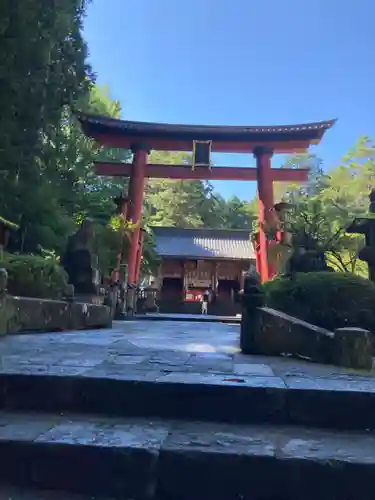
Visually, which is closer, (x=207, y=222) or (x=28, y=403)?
(x=28, y=403)

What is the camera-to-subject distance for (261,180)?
17.7 meters

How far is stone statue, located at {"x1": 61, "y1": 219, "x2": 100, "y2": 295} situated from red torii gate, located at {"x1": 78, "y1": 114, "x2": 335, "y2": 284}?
788cm

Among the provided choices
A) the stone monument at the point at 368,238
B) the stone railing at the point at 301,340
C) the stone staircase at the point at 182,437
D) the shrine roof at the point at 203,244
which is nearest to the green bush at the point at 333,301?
the stone railing at the point at 301,340

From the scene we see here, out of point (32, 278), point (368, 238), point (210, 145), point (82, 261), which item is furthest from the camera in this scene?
point (210, 145)

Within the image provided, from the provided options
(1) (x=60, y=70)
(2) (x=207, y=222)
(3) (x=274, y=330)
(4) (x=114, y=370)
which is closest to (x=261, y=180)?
(1) (x=60, y=70)

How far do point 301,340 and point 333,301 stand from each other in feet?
2.90

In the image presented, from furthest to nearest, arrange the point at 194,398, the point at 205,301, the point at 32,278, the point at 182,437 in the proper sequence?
the point at 205,301, the point at 32,278, the point at 194,398, the point at 182,437

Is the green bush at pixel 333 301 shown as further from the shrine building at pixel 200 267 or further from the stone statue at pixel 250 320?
the shrine building at pixel 200 267

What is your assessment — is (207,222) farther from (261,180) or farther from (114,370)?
(114,370)

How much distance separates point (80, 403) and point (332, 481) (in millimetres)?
1330

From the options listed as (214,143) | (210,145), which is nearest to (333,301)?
(210,145)

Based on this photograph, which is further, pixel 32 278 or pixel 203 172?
pixel 203 172

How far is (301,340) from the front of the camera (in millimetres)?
3861

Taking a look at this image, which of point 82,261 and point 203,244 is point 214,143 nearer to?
point 82,261
